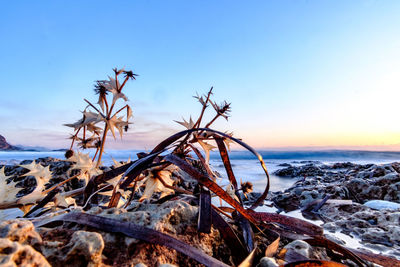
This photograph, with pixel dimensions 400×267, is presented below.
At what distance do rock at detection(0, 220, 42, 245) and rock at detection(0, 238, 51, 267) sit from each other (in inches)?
2.9

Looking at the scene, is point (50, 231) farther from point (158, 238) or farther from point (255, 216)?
point (255, 216)

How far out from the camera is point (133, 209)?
0.85m

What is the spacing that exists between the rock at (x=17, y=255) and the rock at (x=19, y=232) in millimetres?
73

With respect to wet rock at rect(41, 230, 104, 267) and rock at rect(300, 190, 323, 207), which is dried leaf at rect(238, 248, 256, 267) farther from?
rock at rect(300, 190, 323, 207)

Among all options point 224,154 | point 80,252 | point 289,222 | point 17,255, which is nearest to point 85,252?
point 80,252

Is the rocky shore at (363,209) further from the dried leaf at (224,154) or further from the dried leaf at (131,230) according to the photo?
the dried leaf at (131,230)

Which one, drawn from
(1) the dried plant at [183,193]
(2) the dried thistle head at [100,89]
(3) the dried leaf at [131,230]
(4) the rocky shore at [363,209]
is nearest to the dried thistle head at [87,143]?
(1) the dried plant at [183,193]

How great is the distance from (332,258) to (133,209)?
83 cm

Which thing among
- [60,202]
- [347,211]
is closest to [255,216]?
[60,202]

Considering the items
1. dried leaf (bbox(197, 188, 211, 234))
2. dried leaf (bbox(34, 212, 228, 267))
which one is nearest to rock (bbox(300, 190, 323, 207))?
dried leaf (bbox(197, 188, 211, 234))

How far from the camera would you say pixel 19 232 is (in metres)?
0.47

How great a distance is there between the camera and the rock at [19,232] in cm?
46

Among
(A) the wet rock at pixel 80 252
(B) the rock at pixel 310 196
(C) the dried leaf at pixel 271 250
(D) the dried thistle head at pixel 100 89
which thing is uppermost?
(D) the dried thistle head at pixel 100 89

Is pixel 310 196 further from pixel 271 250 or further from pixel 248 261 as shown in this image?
pixel 248 261
